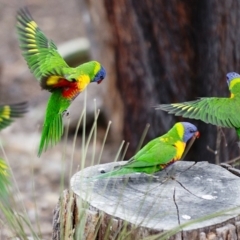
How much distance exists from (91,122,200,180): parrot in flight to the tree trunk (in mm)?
1481

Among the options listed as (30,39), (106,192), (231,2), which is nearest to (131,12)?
(231,2)

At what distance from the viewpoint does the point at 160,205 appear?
7.07ft

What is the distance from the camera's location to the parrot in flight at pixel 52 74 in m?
2.04

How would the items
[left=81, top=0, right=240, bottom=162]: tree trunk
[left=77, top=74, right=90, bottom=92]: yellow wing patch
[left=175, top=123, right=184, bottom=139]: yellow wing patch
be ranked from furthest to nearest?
1. [left=81, top=0, right=240, bottom=162]: tree trunk
2. [left=175, top=123, right=184, bottom=139]: yellow wing patch
3. [left=77, top=74, right=90, bottom=92]: yellow wing patch

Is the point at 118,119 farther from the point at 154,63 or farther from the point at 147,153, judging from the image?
the point at 147,153

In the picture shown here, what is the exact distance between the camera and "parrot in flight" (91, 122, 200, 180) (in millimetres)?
2135

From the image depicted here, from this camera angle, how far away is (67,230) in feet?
7.10

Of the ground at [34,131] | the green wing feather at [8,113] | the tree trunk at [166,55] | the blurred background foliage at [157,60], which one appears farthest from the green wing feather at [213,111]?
the tree trunk at [166,55]

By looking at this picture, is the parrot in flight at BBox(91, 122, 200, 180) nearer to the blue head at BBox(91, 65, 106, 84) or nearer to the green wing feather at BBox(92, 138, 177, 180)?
the green wing feather at BBox(92, 138, 177, 180)

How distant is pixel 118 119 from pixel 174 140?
217 centimetres

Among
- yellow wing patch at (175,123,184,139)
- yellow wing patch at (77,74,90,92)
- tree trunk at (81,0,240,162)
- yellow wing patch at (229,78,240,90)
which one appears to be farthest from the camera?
tree trunk at (81,0,240,162)

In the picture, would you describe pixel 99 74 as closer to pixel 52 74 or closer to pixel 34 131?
pixel 52 74

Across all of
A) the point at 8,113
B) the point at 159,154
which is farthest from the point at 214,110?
the point at 8,113

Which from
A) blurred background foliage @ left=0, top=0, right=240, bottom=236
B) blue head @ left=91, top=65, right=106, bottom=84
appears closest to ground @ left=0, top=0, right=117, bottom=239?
blurred background foliage @ left=0, top=0, right=240, bottom=236
